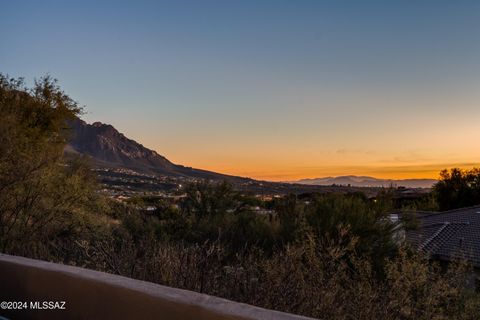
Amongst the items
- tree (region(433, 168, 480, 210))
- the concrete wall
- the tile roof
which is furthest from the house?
tree (region(433, 168, 480, 210))

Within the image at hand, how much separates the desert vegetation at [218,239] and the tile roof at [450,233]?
6.81 m

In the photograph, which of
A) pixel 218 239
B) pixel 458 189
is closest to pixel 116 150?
pixel 458 189

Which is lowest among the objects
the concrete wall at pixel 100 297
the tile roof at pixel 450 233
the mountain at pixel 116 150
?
the tile roof at pixel 450 233

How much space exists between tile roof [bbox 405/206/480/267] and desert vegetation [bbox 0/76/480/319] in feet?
22.3

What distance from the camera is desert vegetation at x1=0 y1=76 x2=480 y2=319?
6.13 m

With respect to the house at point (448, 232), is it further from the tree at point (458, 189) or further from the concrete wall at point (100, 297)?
the tree at point (458, 189)

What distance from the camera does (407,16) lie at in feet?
69.2

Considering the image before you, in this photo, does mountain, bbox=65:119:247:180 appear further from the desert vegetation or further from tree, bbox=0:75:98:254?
tree, bbox=0:75:98:254

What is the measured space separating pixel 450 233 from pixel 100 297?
94.8 feet

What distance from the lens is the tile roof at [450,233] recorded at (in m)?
24.9

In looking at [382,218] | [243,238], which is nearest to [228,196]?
[243,238]

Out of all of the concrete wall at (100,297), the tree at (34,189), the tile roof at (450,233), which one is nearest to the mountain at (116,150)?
the tile roof at (450,233)

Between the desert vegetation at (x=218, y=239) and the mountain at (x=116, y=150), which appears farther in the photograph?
the mountain at (x=116, y=150)

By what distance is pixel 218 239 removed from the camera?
676 centimetres
